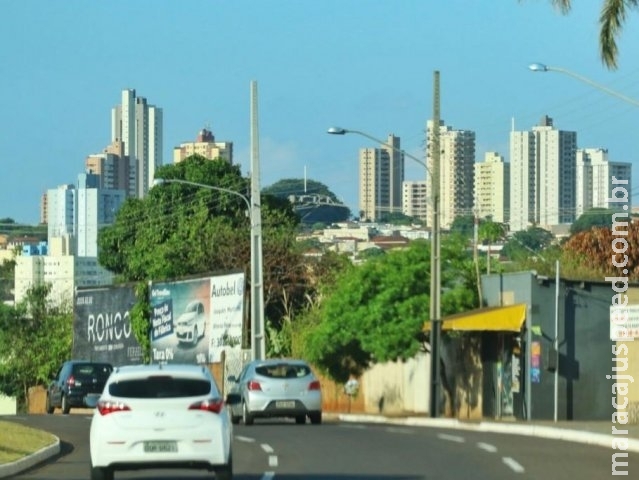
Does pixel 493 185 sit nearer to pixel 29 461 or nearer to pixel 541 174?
pixel 541 174

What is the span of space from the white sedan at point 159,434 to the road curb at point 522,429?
9.70 meters

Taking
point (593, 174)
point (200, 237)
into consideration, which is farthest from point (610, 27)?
point (593, 174)

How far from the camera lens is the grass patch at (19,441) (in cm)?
2445

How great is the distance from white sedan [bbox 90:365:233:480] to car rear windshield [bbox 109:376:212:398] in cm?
10

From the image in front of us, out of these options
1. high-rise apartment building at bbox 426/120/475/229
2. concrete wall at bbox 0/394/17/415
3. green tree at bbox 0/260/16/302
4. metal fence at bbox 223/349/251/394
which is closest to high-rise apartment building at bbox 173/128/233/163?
high-rise apartment building at bbox 426/120/475/229

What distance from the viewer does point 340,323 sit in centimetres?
4812

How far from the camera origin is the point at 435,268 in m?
41.2

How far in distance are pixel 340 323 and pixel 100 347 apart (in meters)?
31.2

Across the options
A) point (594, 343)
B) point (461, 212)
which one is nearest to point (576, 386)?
point (594, 343)

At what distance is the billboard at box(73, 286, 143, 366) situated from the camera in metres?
74.6

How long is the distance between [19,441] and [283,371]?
435 inches

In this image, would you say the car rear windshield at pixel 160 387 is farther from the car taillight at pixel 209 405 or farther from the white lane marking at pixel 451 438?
the white lane marking at pixel 451 438

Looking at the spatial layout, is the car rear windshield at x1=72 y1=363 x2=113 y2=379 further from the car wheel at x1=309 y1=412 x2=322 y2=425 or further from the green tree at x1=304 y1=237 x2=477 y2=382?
the car wheel at x1=309 y1=412 x2=322 y2=425

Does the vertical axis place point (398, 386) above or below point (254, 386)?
below
